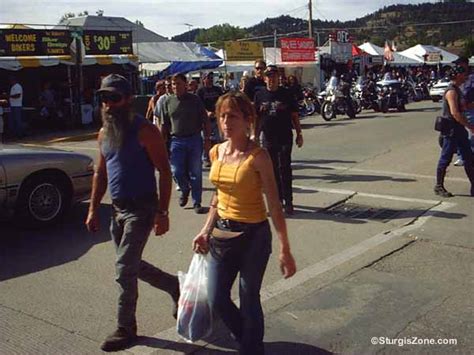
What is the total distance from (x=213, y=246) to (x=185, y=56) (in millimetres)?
25436

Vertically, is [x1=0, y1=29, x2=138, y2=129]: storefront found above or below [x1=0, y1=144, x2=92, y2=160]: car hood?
above

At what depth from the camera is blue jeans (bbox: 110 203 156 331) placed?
375cm

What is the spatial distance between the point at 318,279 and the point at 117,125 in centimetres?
225

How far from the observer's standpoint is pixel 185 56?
91.8ft

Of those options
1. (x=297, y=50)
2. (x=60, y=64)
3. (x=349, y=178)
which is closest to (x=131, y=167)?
(x=349, y=178)

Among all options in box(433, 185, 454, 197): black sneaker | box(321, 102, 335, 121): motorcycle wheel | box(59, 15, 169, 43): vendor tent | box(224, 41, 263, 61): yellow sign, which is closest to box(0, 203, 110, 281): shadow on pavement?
box(433, 185, 454, 197): black sneaker

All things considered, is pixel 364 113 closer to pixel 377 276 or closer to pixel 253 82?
pixel 253 82

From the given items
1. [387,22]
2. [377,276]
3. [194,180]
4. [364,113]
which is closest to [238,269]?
[377,276]

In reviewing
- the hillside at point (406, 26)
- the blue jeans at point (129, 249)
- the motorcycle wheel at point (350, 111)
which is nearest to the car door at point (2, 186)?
the blue jeans at point (129, 249)

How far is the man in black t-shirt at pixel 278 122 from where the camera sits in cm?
713

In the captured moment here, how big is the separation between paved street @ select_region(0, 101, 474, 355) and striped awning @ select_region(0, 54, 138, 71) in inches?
497

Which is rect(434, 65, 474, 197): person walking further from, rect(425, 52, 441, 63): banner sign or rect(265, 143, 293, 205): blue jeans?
rect(425, 52, 441, 63): banner sign

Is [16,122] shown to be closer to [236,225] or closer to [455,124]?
[455,124]

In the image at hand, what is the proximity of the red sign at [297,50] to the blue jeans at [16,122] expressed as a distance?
640 inches
